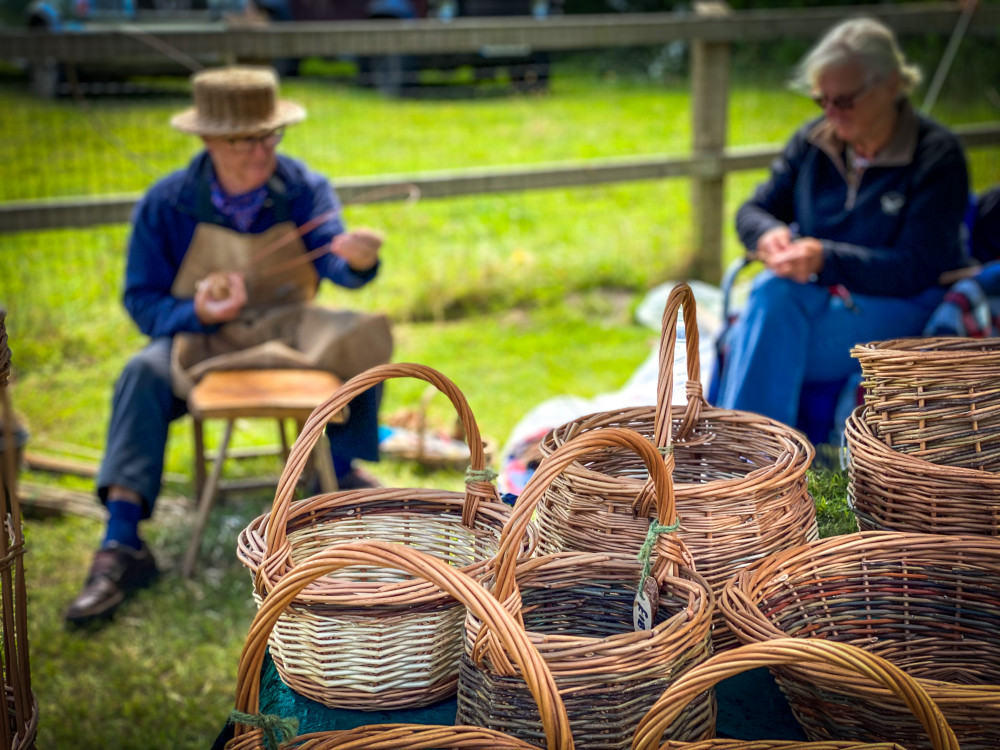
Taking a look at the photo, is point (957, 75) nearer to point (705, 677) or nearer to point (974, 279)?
point (974, 279)

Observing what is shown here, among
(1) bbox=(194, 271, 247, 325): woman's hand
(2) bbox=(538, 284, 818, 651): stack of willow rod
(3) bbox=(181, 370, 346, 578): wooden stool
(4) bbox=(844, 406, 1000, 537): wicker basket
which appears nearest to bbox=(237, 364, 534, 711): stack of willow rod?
(2) bbox=(538, 284, 818, 651): stack of willow rod

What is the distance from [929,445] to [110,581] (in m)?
2.01

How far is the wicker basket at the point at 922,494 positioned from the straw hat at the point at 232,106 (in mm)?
1916

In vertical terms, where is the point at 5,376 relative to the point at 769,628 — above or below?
above

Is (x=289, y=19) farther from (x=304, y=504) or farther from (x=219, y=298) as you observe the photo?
(x=304, y=504)

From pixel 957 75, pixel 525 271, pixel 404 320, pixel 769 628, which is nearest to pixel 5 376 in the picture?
pixel 769 628

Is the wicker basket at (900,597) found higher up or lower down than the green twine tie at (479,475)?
lower down

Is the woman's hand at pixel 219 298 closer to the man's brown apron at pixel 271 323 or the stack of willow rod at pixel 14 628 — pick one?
the man's brown apron at pixel 271 323

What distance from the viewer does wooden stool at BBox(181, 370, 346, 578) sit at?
2.46 m

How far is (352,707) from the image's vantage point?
1.14 m

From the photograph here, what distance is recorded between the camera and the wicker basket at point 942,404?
132 centimetres

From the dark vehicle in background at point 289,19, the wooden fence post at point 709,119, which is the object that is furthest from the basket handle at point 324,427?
the wooden fence post at point 709,119

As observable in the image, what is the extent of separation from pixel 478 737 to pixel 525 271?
412 cm

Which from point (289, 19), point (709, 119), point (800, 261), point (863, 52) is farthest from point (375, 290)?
point (289, 19)
